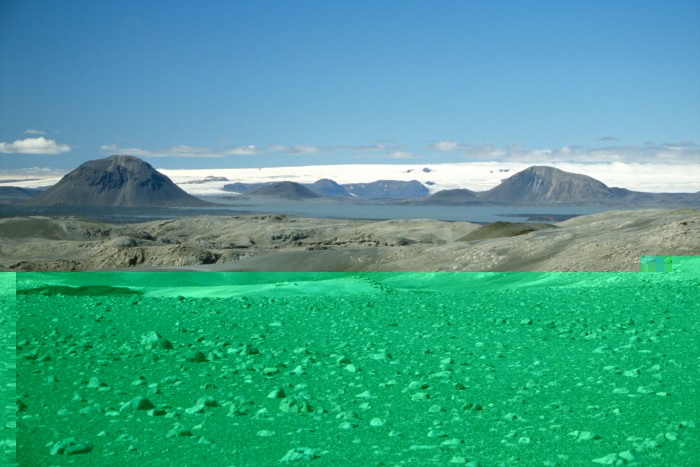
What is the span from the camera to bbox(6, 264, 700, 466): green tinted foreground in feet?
16.6

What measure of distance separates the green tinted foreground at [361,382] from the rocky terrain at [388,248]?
10.9m

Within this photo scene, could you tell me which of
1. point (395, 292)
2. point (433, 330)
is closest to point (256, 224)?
point (395, 292)

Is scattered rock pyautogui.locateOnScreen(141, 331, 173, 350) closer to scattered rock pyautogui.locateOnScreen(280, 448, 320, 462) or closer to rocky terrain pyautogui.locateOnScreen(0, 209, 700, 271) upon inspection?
scattered rock pyautogui.locateOnScreen(280, 448, 320, 462)

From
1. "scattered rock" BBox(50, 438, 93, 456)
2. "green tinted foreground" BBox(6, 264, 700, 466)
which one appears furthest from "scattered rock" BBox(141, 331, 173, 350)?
"scattered rock" BBox(50, 438, 93, 456)

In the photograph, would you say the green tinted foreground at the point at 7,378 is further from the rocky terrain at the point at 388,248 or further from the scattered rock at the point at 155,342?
the rocky terrain at the point at 388,248

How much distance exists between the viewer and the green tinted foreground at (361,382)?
16.6ft

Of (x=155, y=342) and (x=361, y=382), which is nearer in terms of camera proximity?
(x=361, y=382)

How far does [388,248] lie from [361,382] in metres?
24.3

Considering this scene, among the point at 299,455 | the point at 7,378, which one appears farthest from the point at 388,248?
the point at 299,455

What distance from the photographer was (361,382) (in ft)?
23.0

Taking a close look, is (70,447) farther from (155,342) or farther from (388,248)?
(388,248)

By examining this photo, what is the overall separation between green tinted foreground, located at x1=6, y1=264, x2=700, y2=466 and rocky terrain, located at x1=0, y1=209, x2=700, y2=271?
35.9 ft

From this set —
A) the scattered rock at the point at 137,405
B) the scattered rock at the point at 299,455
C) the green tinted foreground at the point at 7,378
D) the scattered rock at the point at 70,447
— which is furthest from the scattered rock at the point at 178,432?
the green tinted foreground at the point at 7,378

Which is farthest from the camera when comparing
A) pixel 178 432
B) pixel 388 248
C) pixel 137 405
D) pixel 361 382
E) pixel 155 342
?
pixel 388 248
